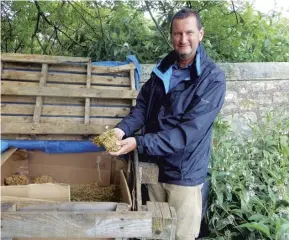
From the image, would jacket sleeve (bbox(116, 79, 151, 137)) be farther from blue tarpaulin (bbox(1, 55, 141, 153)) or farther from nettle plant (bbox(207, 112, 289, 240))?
nettle plant (bbox(207, 112, 289, 240))

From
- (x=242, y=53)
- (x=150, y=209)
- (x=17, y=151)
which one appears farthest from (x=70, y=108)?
(x=242, y=53)

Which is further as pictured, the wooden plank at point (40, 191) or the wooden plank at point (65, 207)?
the wooden plank at point (40, 191)

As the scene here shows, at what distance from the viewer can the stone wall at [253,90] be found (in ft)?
15.7

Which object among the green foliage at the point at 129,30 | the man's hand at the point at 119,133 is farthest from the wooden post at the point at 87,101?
the green foliage at the point at 129,30

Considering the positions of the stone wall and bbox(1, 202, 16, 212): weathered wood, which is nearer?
bbox(1, 202, 16, 212): weathered wood

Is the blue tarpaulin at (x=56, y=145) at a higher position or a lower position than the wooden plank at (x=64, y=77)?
lower

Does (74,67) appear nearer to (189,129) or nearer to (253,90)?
(189,129)

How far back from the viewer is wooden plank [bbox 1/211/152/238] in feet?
6.15

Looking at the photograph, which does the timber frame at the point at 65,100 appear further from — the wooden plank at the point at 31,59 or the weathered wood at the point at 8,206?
the weathered wood at the point at 8,206

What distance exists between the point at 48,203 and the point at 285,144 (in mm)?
3110

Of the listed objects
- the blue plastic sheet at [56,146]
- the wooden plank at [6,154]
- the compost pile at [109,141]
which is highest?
the compost pile at [109,141]

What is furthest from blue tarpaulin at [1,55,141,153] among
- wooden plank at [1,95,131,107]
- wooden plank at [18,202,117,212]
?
wooden plank at [18,202,117,212]

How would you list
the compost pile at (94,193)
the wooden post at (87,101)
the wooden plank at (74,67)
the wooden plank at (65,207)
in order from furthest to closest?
the wooden plank at (74,67)
the wooden post at (87,101)
the compost pile at (94,193)
the wooden plank at (65,207)

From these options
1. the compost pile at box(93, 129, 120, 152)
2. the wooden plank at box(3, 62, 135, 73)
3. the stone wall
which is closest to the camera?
the compost pile at box(93, 129, 120, 152)
